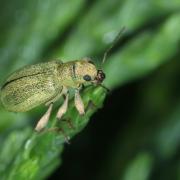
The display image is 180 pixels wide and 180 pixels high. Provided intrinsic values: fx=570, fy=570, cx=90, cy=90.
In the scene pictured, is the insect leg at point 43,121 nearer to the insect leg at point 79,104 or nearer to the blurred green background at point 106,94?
the blurred green background at point 106,94

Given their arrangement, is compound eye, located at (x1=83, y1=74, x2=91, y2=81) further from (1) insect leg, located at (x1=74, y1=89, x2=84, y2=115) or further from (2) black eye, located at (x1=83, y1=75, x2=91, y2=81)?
(1) insect leg, located at (x1=74, y1=89, x2=84, y2=115)

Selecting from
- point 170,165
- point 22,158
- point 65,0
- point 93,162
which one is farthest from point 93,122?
point 22,158

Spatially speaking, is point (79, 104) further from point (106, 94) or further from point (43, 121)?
point (43, 121)

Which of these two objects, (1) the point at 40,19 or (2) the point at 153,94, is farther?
(2) the point at 153,94

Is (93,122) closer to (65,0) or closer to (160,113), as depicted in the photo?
(160,113)

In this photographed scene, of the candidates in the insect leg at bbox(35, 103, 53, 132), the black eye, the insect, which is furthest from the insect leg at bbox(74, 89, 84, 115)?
the black eye

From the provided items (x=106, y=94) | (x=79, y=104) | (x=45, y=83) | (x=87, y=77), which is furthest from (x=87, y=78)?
(x=79, y=104)

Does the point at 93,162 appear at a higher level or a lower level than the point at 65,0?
lower
